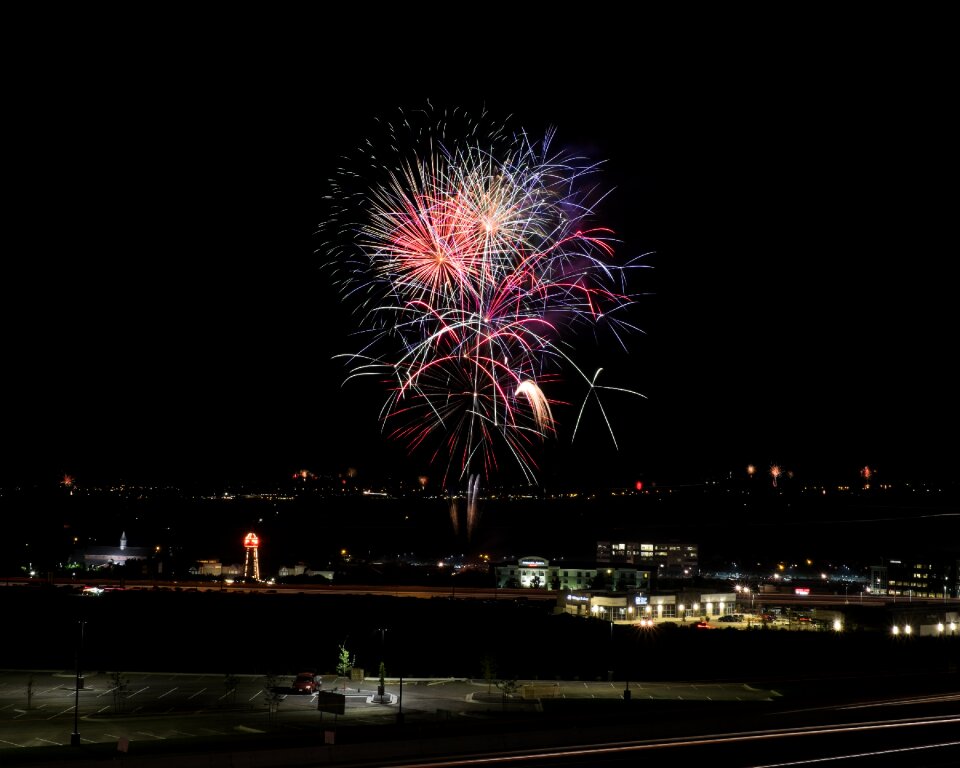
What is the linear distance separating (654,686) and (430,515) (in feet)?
360

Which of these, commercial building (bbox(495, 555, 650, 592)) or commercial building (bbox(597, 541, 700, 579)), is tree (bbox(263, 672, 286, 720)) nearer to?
commercial building (bbox(495, 555, 650, 592))

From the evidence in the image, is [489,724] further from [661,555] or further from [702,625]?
[661,555]

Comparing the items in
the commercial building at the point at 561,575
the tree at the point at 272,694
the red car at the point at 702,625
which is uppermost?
the commercial building at the point at 561,575

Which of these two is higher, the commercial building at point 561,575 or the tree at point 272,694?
the commercial building at point 561,575

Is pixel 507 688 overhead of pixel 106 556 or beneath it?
beneath

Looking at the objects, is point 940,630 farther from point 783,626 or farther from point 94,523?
point 94,523

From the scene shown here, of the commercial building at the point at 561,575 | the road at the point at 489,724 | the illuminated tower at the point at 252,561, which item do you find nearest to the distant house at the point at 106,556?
the illuminated tower at the point at 252,561

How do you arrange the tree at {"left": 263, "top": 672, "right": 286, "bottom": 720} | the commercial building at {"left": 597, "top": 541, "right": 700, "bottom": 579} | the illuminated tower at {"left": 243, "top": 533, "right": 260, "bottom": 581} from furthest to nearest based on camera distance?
the commercial building at {"left": 597, "top": 541, "right": 700, "bottom": 579}
the illuminated tower at {"left": 243, "top": 533, "right": 260, "bottom": 581}
the tree at {"left": 263, "top": 672, "right": 286, "bottom": 720}

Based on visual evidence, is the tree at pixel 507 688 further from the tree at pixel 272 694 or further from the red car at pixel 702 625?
the red car at pixel 702 625

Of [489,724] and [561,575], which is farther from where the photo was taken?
[561,575]

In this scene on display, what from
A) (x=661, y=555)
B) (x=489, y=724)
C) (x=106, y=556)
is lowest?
(x=489, y=724)

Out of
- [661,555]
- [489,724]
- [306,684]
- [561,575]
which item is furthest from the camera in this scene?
[661,555]

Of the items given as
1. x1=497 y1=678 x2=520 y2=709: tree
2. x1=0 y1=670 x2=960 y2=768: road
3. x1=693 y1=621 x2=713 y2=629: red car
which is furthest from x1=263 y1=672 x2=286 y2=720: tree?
x1=693 y1=621 x2=713 y2=629: red car

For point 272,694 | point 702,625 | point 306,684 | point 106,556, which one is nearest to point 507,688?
point 306,684
